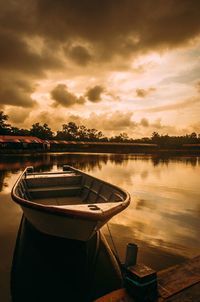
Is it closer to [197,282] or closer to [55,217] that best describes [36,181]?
[55,217]

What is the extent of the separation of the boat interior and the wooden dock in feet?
10.0

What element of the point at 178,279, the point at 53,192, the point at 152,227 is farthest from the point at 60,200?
the point at 178,279

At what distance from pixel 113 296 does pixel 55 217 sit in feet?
6.68

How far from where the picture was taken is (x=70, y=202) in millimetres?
9281

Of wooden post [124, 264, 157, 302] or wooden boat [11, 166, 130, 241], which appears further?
wooden boat [11, 166, 130, 241]

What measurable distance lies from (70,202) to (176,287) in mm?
5714

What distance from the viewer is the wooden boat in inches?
192

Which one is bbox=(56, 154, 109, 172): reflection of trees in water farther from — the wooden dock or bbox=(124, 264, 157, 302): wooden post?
bbox=(124, 264, 157, 302): wooden post

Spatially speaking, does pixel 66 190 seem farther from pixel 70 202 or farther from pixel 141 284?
pixel 141 284

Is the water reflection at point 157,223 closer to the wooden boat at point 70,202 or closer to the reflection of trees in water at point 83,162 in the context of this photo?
the wooden boat at point 70,202

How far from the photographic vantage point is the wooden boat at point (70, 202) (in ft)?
16.0

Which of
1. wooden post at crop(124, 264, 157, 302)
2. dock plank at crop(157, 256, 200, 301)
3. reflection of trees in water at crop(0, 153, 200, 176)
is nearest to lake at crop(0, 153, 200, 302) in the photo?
dock plank at crop(157, 256, 200, 301)

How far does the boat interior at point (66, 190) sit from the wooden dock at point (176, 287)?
10.0ft

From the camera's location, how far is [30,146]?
216 ft
